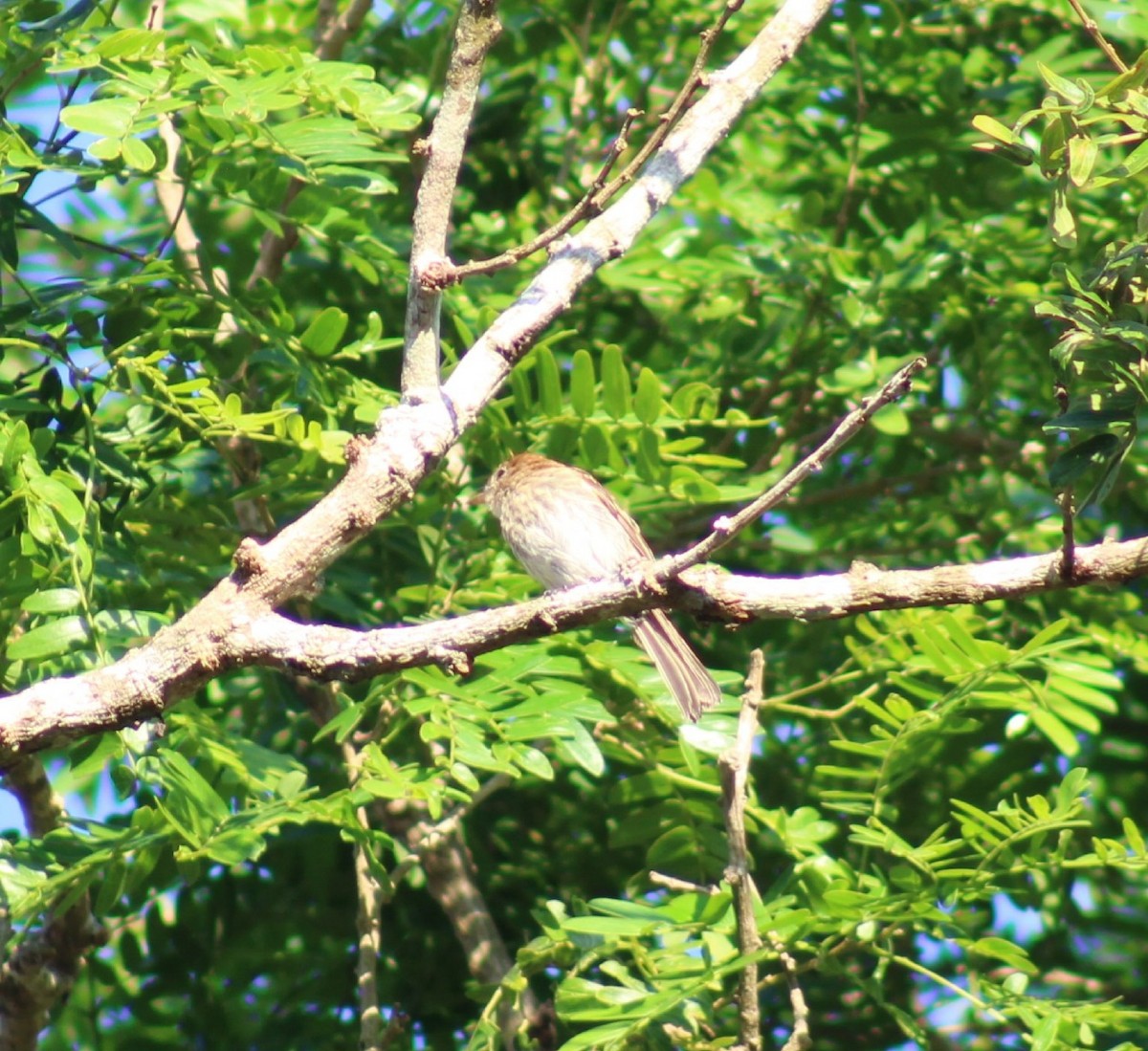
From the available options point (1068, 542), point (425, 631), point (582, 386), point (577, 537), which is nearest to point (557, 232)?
point (425, 631)

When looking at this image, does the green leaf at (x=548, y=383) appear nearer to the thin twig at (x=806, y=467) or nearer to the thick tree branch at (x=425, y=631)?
the thick tree branch at (x=425, y=631)

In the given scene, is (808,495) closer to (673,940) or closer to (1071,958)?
(1071,958)

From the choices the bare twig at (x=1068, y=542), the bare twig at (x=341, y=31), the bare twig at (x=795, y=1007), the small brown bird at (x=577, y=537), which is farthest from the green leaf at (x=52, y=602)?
the bare twig at (x=341, y=31)

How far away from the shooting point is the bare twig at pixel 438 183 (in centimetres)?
300

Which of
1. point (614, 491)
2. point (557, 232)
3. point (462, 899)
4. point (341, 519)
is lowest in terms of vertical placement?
point (462, 899)

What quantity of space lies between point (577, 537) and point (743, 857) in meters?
1.89

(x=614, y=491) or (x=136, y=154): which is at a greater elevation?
(x=136, y=154)

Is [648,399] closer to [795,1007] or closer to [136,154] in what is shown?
[136,154]

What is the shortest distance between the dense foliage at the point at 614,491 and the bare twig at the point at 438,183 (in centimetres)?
70

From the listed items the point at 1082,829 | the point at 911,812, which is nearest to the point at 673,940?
the point at 911,812

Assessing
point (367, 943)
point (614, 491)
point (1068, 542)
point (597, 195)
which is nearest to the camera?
point (1068, 542)

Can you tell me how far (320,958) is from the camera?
16.5 feet

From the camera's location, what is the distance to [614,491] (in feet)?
15.3

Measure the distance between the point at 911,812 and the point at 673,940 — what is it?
5.05ft
